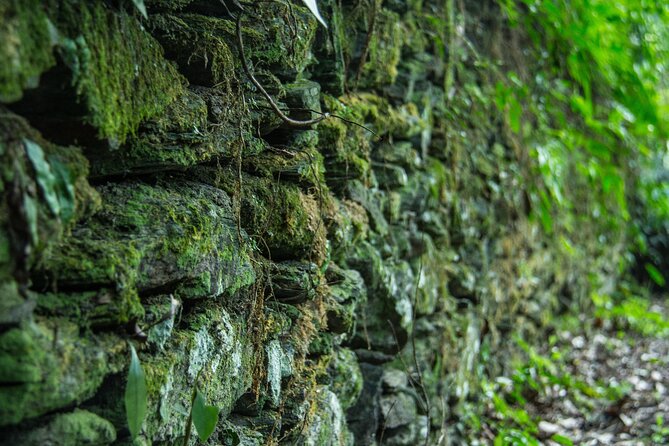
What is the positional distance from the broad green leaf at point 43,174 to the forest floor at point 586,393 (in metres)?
2.78

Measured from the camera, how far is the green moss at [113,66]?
1.20 meters

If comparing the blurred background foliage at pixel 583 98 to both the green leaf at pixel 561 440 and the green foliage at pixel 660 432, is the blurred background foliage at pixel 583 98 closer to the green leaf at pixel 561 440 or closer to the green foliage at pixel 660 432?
the green foliage at pixel 660 432

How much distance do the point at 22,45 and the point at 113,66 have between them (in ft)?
0.90

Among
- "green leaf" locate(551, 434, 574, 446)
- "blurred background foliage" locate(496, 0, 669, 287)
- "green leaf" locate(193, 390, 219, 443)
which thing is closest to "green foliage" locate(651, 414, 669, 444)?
"green leaf" locate(551, 434, 574, 446)

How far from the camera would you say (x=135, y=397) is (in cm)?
123

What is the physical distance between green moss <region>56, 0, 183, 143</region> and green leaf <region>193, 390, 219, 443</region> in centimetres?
57

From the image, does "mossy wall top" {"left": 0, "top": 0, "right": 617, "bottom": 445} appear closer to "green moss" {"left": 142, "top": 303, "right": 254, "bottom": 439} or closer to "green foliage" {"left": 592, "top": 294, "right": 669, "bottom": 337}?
"green moss" {"left": 142, "top": 303, "right": 254, "bottom": 439}

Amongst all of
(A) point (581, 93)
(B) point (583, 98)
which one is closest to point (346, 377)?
(B) point (583, 98)

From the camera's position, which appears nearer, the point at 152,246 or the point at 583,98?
the point at 152,246

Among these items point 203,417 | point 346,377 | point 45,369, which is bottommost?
point 346,377

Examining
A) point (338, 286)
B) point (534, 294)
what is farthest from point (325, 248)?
point (534, 294)

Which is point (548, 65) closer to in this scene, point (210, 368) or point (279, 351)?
point (279, 351)

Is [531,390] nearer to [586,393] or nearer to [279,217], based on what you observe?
Answer: [586,393]

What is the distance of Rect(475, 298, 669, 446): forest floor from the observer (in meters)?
3.77
